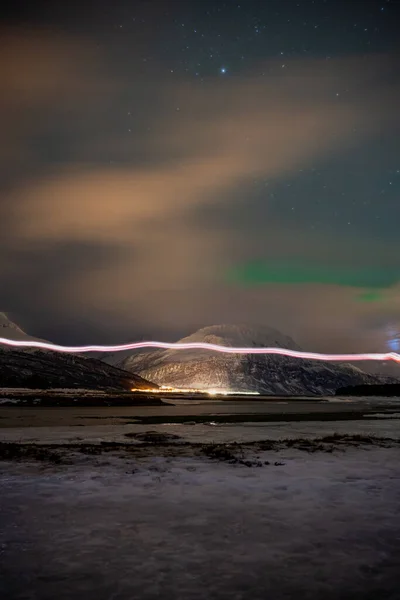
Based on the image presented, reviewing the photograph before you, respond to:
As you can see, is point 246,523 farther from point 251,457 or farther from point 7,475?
point 251,457

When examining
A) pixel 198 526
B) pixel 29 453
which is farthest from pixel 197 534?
pixel 29 453

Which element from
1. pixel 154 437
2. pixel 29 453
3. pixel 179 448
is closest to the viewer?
pixel 29 453

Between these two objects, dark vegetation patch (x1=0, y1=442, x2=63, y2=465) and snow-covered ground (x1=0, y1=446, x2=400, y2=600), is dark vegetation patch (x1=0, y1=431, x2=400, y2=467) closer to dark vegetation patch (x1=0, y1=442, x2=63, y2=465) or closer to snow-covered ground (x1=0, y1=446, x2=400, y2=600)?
dark vegetation patch (x1=0, y1=442, x2=63, y2=465)

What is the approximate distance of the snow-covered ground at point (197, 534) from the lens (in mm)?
9273

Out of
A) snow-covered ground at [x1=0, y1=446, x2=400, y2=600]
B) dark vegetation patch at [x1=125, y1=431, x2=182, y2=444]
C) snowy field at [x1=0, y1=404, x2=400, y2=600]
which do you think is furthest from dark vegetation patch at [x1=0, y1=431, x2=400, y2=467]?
snow-covered ground at [x1=0, y1=446, x2=400, y2=600]

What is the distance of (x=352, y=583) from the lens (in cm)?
952

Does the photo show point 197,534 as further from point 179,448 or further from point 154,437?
point 154,437

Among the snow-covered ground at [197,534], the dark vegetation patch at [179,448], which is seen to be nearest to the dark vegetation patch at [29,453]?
the dark vegetation patch at [179,448]

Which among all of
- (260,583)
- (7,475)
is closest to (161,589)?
(260,583)

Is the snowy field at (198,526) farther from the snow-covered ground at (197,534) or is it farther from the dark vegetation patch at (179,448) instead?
the dark vegetation patch at (179,448)

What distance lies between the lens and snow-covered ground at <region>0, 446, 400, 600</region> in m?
9.27

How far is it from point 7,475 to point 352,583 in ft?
46.8

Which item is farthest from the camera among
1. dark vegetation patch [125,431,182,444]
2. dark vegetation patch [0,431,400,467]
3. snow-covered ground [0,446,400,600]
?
dark vegetation patch [125,431,182,444]

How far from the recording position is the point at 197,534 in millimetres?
12586
